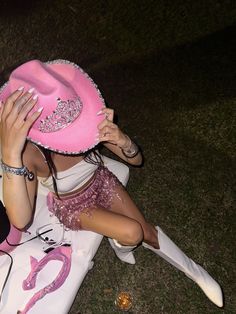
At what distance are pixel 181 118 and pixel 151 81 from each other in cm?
40

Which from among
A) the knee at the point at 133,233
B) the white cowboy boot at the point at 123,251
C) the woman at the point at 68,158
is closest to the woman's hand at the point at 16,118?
the woman at the point at 68,158

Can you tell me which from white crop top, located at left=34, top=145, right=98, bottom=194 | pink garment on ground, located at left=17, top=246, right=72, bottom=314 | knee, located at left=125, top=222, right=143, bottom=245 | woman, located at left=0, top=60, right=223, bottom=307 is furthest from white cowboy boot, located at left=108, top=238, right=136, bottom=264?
white crop top, located at left=34, top=145, right=98, bottom=194

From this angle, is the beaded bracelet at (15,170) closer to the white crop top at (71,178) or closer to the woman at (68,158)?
the woman at (68,158)

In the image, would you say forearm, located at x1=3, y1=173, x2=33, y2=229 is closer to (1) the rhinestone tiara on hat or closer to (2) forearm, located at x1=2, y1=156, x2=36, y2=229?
(2) forearm, located at x1=2, y1=156, x2=36, y2=229

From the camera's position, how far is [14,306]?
1.88 meters

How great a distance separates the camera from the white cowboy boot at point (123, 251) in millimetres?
2053

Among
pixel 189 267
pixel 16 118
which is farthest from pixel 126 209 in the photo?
pixel 16 118

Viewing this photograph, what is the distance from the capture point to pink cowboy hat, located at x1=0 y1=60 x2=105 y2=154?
1.52 meters

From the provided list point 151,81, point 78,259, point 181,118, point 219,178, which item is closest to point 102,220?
point 78,259

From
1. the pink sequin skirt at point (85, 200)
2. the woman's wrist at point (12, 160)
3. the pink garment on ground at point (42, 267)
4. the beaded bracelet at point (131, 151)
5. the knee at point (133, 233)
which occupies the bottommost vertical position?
the pink garment on ground at point (42, 267)

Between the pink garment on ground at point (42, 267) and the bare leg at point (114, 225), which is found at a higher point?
the bare leg at point (114, 225)

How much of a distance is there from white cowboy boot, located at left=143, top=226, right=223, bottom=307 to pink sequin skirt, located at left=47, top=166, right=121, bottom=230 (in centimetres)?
35

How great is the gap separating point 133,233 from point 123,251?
29cm

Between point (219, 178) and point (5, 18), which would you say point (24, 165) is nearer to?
point (219, 178)
